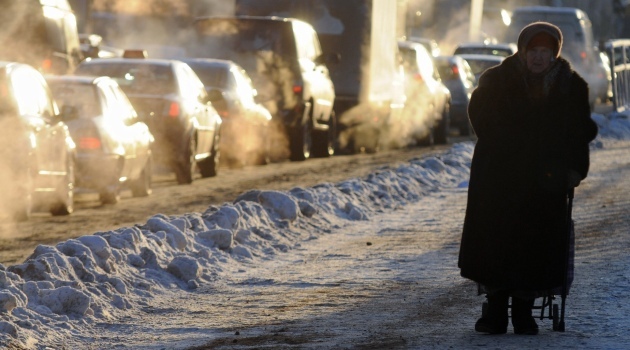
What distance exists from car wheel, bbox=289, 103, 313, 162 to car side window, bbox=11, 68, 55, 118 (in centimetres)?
991

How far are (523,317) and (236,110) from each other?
14516 millimetres

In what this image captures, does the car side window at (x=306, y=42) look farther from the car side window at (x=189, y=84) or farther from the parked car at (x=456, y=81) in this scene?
the parked car at (x=456, y=81)

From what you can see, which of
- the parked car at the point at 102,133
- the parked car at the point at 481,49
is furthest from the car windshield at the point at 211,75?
the parked car at the point at 481,49

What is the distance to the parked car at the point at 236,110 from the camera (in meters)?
22.8

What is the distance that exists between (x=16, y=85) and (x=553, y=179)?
25.2 ft

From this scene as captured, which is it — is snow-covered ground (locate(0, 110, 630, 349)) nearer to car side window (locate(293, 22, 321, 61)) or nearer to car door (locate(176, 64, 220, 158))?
car door (locate(176, 64, 220, 158))

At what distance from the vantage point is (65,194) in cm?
1580

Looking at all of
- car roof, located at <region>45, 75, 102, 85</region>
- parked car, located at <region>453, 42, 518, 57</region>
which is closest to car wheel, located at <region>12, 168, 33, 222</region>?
car roof, located at <region>45, 75, 102, 85</region>

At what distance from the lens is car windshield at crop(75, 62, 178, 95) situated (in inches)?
782

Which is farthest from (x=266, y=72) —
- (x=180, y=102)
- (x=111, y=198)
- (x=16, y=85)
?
(x=16, y=85)

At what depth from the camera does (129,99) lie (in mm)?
19625

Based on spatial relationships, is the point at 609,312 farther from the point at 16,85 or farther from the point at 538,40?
the point at 16,85

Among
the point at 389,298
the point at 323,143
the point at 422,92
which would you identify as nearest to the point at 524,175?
the point at 389,298

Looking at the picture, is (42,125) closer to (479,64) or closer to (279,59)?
(279,59)
